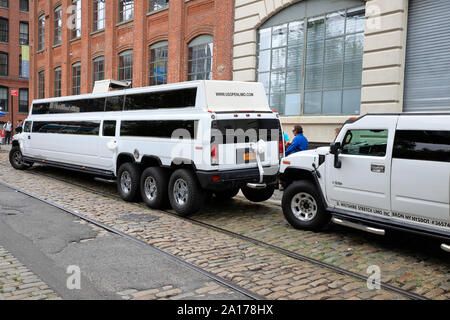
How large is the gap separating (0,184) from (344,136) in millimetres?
9918

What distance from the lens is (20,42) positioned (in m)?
47.8

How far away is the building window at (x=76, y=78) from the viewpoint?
2802 cm

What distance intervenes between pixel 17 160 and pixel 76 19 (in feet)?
54.1

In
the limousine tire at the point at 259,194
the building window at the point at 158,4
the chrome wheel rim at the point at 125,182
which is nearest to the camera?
the limousine tire at the point at 259,194

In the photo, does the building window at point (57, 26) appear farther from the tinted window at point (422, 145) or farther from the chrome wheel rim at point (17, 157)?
the tinted window at point (422, 145)

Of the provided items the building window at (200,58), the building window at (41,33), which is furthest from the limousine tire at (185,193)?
the building window at (41,33)

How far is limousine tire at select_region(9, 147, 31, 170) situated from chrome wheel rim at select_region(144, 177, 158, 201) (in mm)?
8185

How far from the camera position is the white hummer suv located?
17.2 ft

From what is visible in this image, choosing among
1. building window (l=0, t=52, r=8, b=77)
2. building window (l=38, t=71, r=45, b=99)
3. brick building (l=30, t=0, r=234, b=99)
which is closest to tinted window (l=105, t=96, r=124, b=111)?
brick building (l=30, t=0, r=234, b=99)

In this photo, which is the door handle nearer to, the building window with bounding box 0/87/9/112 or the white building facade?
the white building facade

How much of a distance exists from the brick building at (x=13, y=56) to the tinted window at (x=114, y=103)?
4131 cm

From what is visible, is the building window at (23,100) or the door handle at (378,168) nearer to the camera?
the door handle at (378,168)
